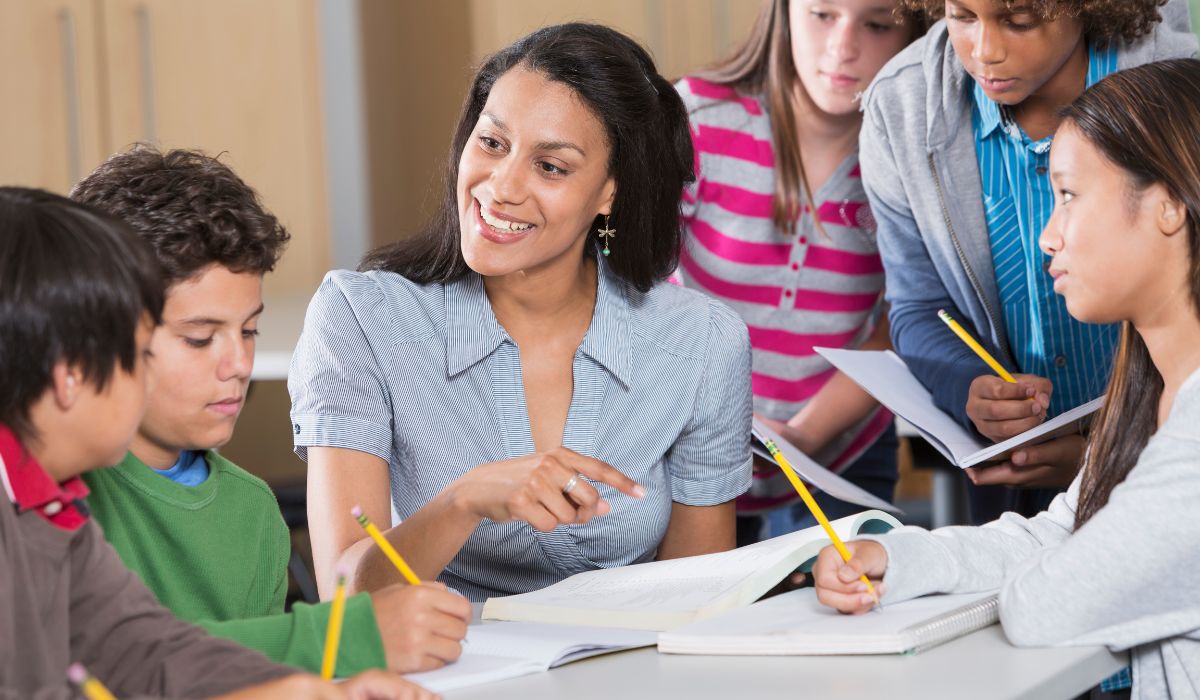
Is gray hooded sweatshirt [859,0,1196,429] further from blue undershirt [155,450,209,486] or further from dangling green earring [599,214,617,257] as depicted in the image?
blue undershirt [155,450,209,486]

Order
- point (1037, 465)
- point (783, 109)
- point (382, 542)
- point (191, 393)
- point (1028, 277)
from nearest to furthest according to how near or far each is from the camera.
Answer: point (382, 542) < point (191, 393) < point (1037, 465) < point (1028, 277) < point (783, 109)

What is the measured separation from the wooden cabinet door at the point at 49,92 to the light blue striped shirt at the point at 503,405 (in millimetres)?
2330

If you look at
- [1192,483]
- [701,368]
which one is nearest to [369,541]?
[701,368]

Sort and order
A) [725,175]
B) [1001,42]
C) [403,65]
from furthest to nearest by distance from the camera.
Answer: [403,65]
[725,175]
[1001,42]

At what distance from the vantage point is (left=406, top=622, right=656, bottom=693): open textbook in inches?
41.6

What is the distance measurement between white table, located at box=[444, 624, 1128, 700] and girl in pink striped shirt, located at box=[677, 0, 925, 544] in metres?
0.96

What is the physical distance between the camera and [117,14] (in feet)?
12.0

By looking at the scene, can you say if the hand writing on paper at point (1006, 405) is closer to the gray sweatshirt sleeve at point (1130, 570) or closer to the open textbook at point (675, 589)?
the open textbook at point (675, 589)

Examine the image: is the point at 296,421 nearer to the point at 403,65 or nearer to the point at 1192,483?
the point at 1192,483

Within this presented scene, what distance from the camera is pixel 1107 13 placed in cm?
165

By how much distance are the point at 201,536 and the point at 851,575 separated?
586mm

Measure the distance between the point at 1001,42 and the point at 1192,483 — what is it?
0.69m

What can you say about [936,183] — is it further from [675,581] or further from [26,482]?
[26,482]

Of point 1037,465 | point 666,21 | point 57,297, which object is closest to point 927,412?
point 1037,465
